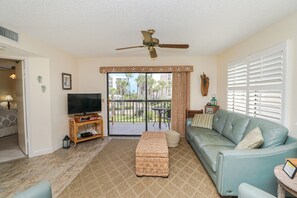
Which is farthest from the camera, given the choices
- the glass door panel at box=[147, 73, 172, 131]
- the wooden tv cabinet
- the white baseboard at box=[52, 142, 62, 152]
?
the glass door panel at box=[147, 73, 172, 131]

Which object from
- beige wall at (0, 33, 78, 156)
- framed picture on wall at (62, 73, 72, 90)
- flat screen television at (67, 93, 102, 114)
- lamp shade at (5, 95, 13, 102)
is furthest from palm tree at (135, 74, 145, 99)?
lamp shade at (5, 95, 13, 102)

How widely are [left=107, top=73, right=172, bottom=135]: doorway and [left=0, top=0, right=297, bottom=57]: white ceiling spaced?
181cm

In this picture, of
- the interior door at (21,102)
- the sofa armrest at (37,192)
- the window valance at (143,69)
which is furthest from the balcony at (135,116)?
the sofa armrest at (37,192)

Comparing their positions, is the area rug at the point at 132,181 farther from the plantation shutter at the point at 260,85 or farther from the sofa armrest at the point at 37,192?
the plantation shutter at the point at 260,85

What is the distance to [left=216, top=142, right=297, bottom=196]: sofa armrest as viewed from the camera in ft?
5.93

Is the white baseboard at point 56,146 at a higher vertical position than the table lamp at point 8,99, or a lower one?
lower

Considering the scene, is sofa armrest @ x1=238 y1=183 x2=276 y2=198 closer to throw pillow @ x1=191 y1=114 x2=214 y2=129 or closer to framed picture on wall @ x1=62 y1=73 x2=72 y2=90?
throw pillow @ x1=191 y1=114 x2=214 y2=129

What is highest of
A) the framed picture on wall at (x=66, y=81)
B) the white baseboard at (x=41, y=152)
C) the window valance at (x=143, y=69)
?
the window valance at (x=143, y=69)

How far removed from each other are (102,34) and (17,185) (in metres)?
2.74

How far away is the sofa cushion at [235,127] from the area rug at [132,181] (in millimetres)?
770

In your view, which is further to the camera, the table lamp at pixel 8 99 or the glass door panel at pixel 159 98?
the table lamp at pixel 8 99

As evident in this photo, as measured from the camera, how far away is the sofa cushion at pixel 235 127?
2.62 meters

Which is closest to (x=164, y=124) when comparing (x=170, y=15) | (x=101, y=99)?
(x=101, y=99)

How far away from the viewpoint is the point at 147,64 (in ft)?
14.8
